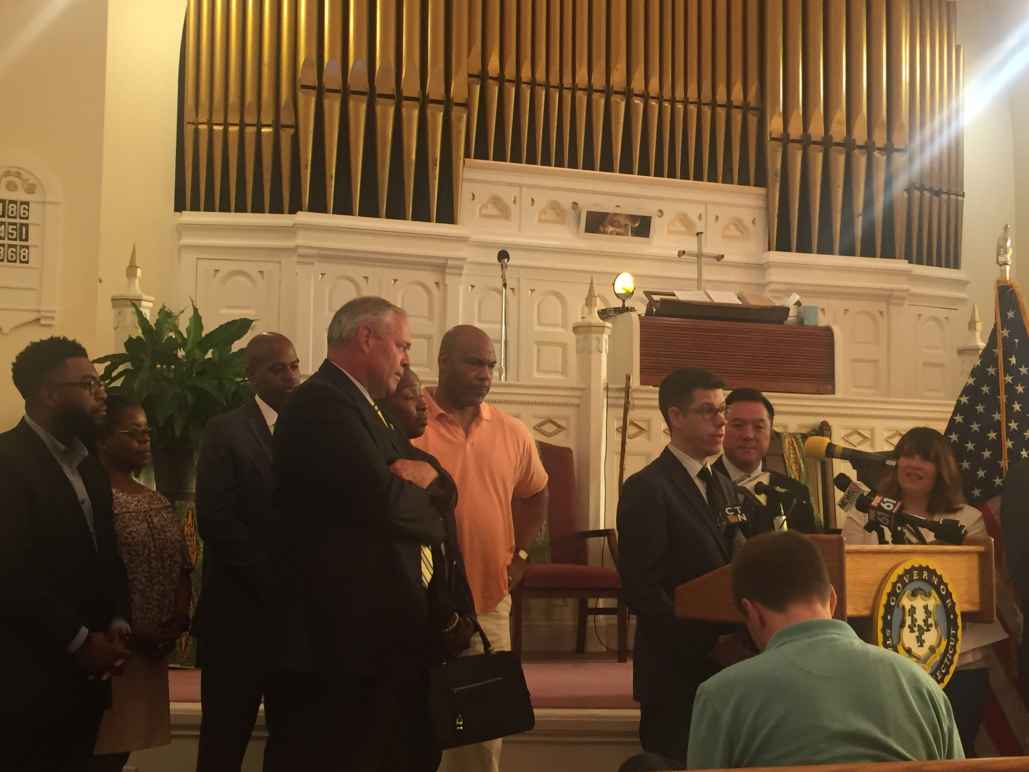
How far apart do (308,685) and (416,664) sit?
0.81 feet

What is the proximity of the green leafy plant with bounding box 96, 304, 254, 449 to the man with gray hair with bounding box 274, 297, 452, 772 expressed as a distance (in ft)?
10.2

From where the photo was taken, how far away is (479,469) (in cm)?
403

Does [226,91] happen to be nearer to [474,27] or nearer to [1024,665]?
[474,27]

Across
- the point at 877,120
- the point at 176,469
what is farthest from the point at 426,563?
the point at 877,120

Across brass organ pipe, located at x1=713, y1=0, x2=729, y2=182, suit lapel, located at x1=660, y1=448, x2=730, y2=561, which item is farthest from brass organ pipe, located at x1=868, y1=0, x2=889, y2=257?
suit lapel, located at x1=660, y1=448, x2=730, y2=561

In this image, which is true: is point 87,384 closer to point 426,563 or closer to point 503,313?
point 426,563

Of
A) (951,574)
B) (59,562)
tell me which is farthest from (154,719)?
(951,574)

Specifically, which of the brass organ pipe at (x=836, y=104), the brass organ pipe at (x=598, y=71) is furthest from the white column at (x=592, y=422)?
the brass organ pipe at (x=836, y=104)

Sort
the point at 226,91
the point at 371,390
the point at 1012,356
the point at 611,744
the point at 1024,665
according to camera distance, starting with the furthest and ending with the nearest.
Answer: the point at 226,91 < the point at 1012,356 < the point at 611,744 < the point at 1024,665 < the point at 371,390

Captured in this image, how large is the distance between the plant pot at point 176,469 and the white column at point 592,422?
214 centimetres

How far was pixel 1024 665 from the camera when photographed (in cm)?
412

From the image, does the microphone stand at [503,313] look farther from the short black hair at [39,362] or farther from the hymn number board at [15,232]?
the short black hair at [39,362]

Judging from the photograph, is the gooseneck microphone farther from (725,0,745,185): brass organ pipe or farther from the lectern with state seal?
(725,0,745,185): brass organ pipe

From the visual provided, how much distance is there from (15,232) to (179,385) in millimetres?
2745
